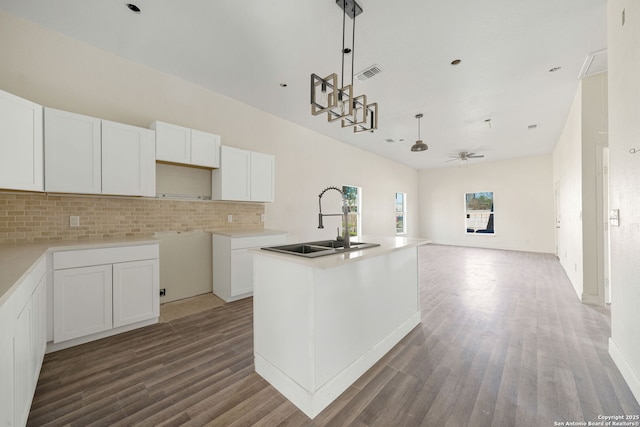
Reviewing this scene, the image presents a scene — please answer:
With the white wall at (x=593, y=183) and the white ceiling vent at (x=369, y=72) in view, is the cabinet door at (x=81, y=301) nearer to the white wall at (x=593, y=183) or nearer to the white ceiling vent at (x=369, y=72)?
the white ceiling vent at (x=369, y=72)

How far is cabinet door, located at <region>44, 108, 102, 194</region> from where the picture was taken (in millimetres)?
2414

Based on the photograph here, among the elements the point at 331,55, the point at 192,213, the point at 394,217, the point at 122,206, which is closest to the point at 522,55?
the point at 331,55

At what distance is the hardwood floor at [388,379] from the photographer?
5.15 ft

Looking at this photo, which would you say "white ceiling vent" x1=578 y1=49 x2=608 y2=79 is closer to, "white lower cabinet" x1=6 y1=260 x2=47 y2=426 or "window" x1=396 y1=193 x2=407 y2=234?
"white lower cabinet" x1=6 y1=260 x2=47 y2=426

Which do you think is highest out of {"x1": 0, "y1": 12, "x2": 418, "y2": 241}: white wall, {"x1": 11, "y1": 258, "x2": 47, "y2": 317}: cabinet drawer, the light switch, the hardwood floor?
{"x1": 0, "y1": 12, "x2": 418, "y2": 241}: white wall

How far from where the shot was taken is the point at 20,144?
217 centimetres

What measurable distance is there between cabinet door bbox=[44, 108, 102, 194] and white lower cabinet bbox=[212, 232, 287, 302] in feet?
5.04

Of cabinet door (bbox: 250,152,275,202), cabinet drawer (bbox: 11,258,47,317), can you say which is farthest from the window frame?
cabinet drawer (bbox: 11,258,47,317)

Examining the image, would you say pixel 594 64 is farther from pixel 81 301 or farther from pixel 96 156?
pixel 81 301

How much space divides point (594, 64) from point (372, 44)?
284cm

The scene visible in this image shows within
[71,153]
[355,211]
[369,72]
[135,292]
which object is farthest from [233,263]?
[355,211]

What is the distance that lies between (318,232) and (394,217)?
12.9ft

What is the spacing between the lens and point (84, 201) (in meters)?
2.85

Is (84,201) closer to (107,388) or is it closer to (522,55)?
(107,388)
